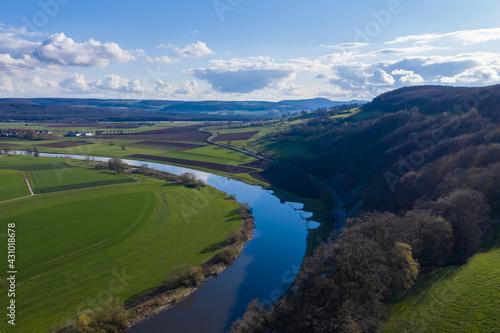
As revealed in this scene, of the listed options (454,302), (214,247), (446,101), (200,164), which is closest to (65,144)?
(200,164)

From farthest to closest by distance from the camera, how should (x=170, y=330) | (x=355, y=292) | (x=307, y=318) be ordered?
(x=170, y=330) < (x=355, y=292) < (x=307, y=318)

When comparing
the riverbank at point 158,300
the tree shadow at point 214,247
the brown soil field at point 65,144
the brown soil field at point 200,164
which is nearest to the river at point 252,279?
the riverbank at point 158,300

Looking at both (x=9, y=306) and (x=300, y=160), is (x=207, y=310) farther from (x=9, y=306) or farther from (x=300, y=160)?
(x=300, y=160)

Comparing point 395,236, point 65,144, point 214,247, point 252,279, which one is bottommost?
point 252,279

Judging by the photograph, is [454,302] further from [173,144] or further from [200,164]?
[173,144]

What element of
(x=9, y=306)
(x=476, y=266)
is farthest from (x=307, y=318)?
(x=9, y=306)

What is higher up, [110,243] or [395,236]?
[395,236]

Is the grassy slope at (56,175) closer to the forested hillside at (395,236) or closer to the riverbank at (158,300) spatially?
the riverbank at (158,300)
